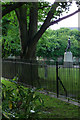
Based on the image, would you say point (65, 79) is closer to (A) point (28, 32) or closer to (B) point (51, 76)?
(B) point (51, 76)

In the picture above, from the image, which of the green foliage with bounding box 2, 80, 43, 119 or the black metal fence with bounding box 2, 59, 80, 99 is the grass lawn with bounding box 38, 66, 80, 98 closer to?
the black metal fence with bounding box 2, 59, 80, 99

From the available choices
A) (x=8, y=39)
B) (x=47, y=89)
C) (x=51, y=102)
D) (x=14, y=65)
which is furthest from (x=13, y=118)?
(x=8, y=39)

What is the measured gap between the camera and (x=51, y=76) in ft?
36.2

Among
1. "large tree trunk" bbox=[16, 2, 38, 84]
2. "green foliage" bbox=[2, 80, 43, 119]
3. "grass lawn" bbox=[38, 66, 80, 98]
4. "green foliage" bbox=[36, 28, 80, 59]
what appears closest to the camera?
"green foliage" bbox=[2, 80, 43, 119]

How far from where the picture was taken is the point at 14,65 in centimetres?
1543

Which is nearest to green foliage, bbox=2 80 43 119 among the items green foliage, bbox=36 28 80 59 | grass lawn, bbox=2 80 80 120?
grass lawn, bbox=2 80 80 120

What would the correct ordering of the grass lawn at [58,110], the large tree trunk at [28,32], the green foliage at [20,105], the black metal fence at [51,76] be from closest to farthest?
the green foliage at [20,105] → the grass lawn at [58,110] → the black metal fence at [51,76] → the large tree trunk at [28,32]

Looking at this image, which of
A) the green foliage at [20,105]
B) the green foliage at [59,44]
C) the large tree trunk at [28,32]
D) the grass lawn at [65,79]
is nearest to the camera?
the green foliage at [20,105]

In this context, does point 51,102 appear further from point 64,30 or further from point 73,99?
point 64,30

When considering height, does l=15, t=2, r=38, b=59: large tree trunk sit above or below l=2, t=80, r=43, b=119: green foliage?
above

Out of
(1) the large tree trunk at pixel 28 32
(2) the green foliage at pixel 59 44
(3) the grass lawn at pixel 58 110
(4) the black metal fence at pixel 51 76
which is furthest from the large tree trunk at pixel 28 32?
(2) the green foliage at pixel 59 44

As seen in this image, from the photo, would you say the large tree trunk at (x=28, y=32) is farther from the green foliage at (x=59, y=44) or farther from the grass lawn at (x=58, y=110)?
the green foliage at (x=59, y=44)

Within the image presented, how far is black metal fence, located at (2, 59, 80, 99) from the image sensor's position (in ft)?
31.8

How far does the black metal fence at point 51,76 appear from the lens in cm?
970
